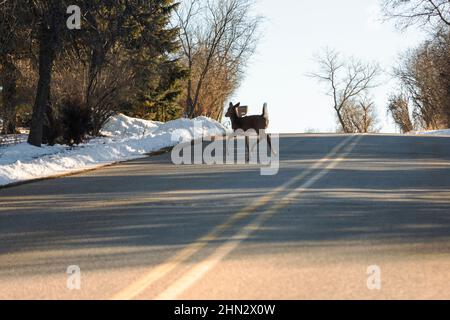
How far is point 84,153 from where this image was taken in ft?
75.3

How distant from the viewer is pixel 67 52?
74.8 ft

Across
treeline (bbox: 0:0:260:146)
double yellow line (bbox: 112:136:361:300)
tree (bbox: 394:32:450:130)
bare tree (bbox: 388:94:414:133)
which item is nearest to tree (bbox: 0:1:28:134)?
treeline (bbox: 0:0:260:146)

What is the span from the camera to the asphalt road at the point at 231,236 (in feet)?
22.1

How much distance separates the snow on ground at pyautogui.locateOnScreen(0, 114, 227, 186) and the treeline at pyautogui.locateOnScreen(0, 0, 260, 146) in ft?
5.35

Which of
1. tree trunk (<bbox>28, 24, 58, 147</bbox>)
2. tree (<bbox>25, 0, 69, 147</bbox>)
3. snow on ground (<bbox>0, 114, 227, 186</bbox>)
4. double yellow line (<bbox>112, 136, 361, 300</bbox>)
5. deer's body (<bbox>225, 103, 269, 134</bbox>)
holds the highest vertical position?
tree (<bbox>25, 0, 69, 147</bbox>)

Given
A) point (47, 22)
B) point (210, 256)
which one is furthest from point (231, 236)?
point (47, 22)

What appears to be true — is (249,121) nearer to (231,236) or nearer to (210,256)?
(231,236)

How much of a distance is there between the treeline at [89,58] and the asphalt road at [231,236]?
541 centimetres

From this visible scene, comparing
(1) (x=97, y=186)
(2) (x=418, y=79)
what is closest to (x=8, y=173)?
(1) (x=97, y=186)

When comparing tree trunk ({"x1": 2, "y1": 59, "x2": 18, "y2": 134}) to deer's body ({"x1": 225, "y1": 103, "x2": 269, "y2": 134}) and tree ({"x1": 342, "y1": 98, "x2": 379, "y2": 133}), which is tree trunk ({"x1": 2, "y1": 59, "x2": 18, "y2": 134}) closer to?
deer's body ({"x1": 225, "y1": 103, "x2": 269, "y2": 134})

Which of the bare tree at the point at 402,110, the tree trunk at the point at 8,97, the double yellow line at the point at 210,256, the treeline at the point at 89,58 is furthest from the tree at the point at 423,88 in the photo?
the double yellow line at the point at 210,256

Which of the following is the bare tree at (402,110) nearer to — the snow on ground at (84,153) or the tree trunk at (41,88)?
the snow on ground at (84,153)

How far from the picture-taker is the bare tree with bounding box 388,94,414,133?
334ft
